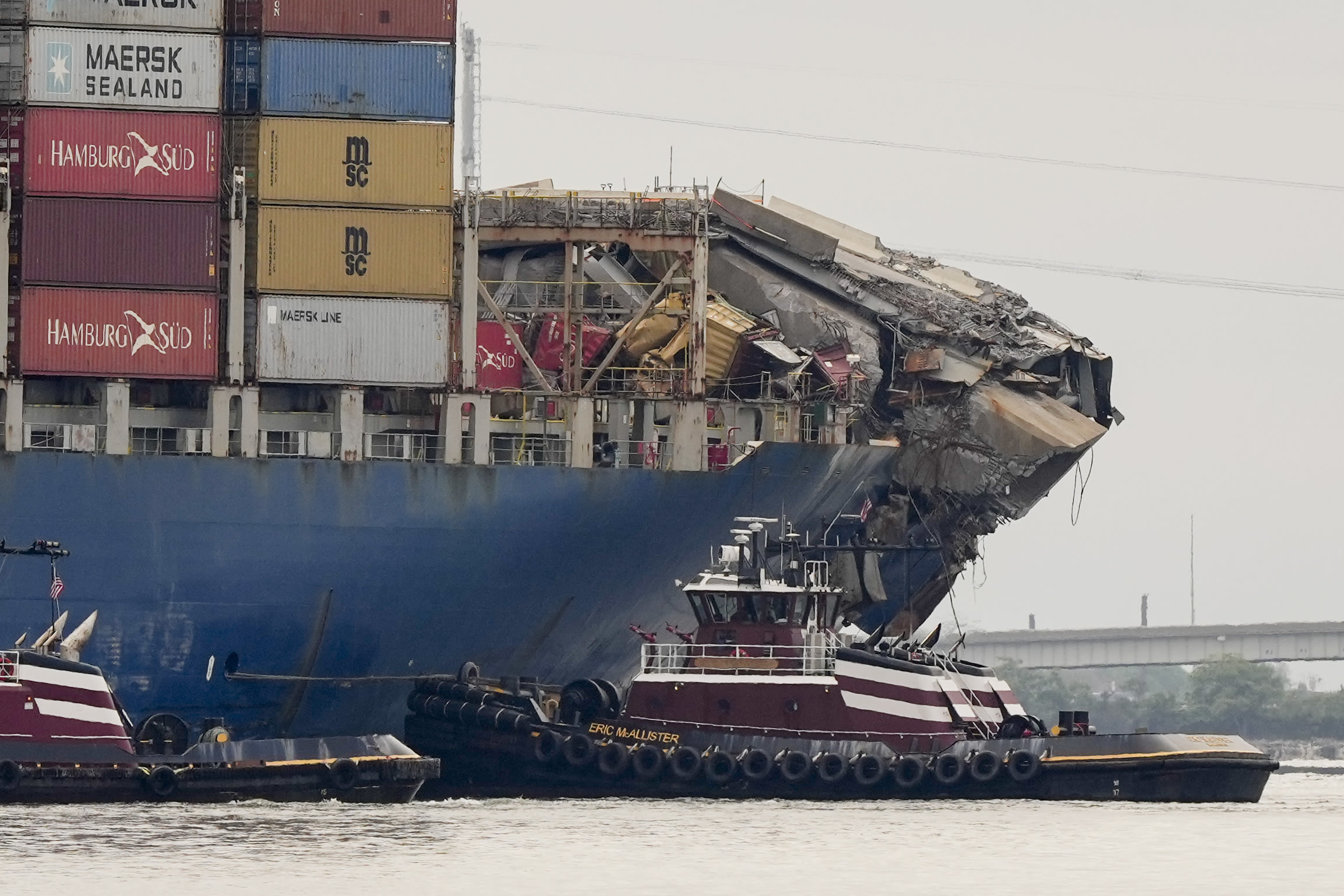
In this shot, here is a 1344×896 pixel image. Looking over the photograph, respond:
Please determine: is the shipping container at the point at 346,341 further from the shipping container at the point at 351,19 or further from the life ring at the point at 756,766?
the life ring at the point at 756,766

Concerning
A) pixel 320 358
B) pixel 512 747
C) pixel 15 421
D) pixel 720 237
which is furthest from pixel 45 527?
pixel 720 237

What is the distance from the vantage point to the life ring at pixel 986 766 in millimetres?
40875

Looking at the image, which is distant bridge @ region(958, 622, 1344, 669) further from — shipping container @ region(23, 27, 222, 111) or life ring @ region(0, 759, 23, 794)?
life ring @ region(0, 759, 23, 794)

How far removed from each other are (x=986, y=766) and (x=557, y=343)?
14607 millimetres

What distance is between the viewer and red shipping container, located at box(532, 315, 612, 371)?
168 feet

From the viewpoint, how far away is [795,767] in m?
40.9

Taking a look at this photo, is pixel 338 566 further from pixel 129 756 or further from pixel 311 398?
pixel 129 756

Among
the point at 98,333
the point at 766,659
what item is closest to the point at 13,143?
the point at 98,333

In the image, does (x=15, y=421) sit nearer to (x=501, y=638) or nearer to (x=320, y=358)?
(x=320, y=358)

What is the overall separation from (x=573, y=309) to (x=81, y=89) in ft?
33.1

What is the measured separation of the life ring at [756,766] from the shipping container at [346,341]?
10103 millimetres

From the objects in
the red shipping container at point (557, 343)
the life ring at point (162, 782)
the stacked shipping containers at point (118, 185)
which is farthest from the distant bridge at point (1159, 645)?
the life ring at point (162, 782)

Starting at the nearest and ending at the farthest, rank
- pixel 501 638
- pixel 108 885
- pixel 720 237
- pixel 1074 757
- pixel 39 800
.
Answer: pixel 108 885 < pixel 39 800 < pixel 1074 757 < pixel 501 638 < pixel 720 237

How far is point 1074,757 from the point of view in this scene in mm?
40969
